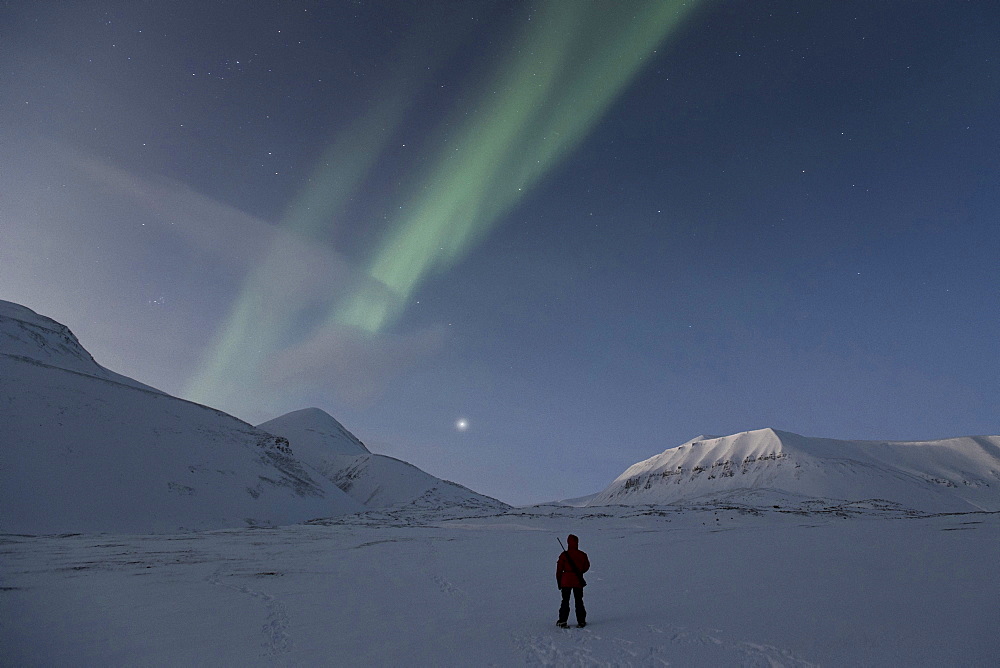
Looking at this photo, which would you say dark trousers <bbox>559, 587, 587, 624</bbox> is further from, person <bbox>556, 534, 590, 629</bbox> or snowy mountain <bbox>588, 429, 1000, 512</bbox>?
snowy mountain <bbox>588, 429, 1000, 512</bbox>

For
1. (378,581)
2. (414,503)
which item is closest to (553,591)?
(378,581)

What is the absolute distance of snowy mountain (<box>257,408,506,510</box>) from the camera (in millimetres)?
111375

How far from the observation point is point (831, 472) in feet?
442

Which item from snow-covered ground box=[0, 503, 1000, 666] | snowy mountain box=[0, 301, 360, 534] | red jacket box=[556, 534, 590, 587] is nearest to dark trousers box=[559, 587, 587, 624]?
red jacket box=[556, 534, 590, 587]

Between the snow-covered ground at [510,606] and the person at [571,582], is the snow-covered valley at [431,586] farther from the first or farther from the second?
the person at [571,582]

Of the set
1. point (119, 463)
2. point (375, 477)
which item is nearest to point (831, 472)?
point (375, 477)

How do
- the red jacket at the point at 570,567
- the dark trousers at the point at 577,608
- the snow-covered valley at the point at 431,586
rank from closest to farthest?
the snow-covered valley at the point at 431,586 → the dark trousers at the point at 577,608 → the red jacket at the point at 570,567

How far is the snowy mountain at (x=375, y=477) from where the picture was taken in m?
111

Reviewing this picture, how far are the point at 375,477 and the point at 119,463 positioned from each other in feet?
249

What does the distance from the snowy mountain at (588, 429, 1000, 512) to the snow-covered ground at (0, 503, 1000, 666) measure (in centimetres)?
9329

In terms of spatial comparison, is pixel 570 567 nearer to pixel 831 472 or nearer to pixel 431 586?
pixel 431 586

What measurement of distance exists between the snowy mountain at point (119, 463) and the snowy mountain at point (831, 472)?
8995 cm

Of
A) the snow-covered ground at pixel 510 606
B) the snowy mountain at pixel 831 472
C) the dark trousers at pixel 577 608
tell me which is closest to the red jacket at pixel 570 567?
the dark trousers at pixel 577 608

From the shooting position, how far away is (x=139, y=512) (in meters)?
43.5
